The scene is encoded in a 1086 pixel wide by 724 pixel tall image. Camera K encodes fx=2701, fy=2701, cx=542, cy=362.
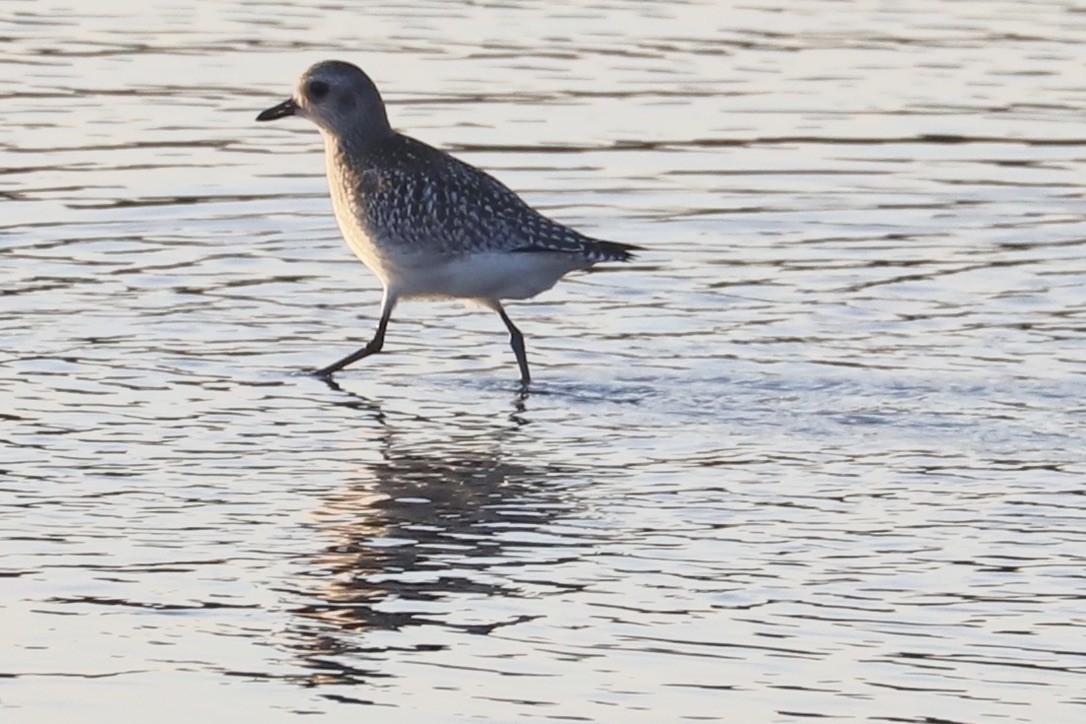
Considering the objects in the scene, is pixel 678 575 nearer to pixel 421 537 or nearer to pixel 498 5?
pixel 421 537

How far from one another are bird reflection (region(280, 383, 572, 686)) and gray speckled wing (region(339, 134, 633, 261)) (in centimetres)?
95

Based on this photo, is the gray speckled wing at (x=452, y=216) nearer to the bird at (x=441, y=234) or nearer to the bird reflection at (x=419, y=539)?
the bird at (x=441, y=234)

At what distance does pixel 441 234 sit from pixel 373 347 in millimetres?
581

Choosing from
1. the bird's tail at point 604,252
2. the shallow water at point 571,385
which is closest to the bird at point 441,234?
the bird's tail at point 604,252

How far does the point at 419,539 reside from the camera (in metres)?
8.74

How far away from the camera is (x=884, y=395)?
10.9 metres

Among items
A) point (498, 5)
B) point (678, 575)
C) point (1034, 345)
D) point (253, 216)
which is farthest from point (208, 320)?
point (498, 5)

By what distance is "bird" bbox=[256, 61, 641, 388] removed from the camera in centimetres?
1156

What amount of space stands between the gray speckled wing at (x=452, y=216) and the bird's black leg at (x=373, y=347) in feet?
0.86

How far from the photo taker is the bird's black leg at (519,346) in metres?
11.3

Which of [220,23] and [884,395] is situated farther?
[220,23]

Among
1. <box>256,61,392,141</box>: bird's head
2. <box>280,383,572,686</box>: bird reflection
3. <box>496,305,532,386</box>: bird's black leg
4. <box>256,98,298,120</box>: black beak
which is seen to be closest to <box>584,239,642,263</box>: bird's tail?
<box>496,305,532,386</box>: bird's black leg

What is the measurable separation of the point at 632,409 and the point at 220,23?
30.5ft

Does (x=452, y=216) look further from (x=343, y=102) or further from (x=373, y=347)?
(x=343, y=102)
